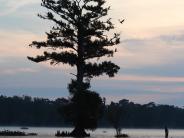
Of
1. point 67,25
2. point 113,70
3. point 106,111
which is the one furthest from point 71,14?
point 106,111

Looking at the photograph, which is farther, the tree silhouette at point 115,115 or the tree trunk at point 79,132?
the tree silhouette at point 115,115

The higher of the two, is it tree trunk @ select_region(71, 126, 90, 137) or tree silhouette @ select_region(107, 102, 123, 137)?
tree silhouette @ select_region(107, 102, 123, 137)

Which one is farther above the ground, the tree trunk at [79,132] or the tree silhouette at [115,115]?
the tree silhouette at [115,115]

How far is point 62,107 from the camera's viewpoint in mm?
85188

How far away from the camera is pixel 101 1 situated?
285 ft

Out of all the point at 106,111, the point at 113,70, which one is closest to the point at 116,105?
the point at 106,111

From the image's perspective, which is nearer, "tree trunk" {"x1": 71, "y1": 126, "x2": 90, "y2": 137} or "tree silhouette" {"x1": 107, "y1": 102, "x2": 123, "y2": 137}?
"tree trunk" {"x1": 71, "y1": 126, "x2": 90, "y2": 137}

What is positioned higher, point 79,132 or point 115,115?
point 115,115

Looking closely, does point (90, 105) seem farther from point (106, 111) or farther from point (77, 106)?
point (106, 111)

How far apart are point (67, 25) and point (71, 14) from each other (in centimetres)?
141

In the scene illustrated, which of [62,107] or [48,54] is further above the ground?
[48,54]

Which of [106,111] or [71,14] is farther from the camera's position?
[106,111]

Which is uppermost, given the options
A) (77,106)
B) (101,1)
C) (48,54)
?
(101,1)

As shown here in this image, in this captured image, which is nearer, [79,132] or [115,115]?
[79,132]
